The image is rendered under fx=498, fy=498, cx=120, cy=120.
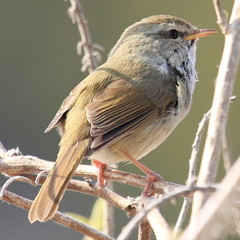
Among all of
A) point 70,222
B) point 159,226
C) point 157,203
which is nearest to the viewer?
point 157,203

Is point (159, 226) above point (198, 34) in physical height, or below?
below

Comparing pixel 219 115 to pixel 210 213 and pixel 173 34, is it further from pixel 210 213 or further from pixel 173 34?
pixel 173 34

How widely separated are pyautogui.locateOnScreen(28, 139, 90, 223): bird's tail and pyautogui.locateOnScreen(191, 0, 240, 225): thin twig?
1295 millimetres

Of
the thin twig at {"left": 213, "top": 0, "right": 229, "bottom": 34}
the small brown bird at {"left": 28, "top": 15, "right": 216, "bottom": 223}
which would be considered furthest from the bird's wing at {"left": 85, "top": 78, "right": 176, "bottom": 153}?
the thin twig at {"left": 213, "top": 0, "right": 229, "bottom": 34}

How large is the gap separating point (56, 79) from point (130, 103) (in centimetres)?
430

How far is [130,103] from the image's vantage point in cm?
346

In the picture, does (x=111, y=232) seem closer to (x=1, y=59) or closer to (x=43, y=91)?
(x=43, y=91)

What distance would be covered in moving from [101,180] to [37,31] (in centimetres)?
554

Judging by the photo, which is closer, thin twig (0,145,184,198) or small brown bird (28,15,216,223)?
thin twig (0,145,184,198)

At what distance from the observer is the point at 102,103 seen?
3.39 metres

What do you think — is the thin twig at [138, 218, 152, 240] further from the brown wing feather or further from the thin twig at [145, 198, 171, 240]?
the brown wing feather

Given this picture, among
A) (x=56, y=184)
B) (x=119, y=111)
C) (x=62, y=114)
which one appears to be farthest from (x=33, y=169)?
(x=119, y=111)

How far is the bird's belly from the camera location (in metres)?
3.33

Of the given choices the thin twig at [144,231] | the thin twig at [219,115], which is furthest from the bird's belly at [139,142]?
the thin twig at [219,115]
